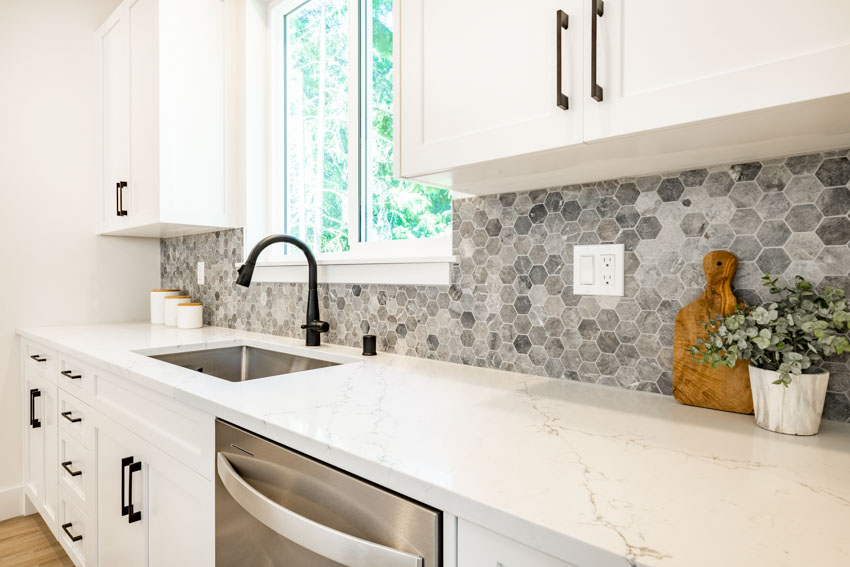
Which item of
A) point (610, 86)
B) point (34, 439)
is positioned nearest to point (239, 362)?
point (34, 439)

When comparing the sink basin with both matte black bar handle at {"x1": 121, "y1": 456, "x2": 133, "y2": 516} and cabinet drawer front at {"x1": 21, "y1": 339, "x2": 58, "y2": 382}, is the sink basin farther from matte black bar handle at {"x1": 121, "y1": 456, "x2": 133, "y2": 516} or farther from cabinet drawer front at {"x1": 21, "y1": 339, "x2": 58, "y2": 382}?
cabinet drawer front at {"x1": 21, "y1": 339, "x2": 58, "y2": 382}

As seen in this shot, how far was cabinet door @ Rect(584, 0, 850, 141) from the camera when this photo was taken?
599 millimetres

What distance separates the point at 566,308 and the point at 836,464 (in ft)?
1.94

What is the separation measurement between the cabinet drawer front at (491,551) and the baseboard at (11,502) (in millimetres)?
2774

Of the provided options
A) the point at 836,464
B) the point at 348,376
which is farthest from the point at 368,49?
the point at 836,464

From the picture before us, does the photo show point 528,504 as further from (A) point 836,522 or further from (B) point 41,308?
(B) point 41,308

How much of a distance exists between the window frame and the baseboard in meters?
1.66

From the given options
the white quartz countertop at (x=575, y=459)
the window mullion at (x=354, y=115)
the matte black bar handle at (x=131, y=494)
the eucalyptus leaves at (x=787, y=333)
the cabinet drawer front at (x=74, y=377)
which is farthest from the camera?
the window mullion at (x=354, y=115)

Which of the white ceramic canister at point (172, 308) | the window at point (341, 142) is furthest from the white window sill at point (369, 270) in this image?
the white ceramic canister at point (172, 308)

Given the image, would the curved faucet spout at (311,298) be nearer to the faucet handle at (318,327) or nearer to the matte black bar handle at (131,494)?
the faucet handle at (318,327)

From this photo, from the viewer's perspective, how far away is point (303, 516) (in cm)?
80

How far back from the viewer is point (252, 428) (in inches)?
35.6

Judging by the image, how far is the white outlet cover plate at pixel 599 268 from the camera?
1086 mm

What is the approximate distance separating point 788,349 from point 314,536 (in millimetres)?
808
